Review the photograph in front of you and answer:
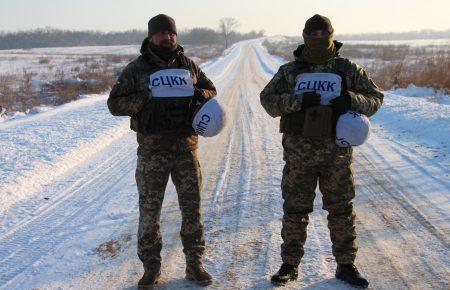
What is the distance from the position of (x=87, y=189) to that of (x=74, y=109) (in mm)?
7139

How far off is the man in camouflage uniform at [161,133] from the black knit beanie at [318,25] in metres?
0.90

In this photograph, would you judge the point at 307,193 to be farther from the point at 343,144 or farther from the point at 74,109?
the point at 74,109

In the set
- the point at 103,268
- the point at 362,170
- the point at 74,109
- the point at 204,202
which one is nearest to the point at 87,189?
the point at 204,202

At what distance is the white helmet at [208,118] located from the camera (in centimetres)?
335

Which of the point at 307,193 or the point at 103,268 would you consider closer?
the point at 307,193

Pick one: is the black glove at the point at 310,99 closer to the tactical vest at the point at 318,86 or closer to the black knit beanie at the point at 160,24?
the tactical vest at the point at 318,86

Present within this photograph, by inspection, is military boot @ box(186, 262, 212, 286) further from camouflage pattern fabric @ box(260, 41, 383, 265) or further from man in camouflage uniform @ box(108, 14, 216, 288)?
camouflage pattern fabric @ box(260, 41, 383, 265)

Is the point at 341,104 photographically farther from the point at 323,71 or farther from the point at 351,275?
the point at 351,275

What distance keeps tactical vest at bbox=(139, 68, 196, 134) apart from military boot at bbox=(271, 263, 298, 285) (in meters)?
1.38

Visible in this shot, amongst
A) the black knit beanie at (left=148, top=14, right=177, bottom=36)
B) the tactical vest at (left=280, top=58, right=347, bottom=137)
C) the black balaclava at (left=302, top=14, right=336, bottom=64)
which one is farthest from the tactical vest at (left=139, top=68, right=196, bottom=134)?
the black balaclava at (left=302, top=14, right=336, bottom=64)

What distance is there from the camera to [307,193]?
3.52 m

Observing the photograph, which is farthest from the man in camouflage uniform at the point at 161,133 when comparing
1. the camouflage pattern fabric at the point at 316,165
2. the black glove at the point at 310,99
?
the black glove at the point at 310,99

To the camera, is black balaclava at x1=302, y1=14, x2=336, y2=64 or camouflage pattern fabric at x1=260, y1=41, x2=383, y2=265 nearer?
black balaclava at x1=302, y1=14, x2=336, y2=64

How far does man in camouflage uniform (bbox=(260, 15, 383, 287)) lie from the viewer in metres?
3.30
